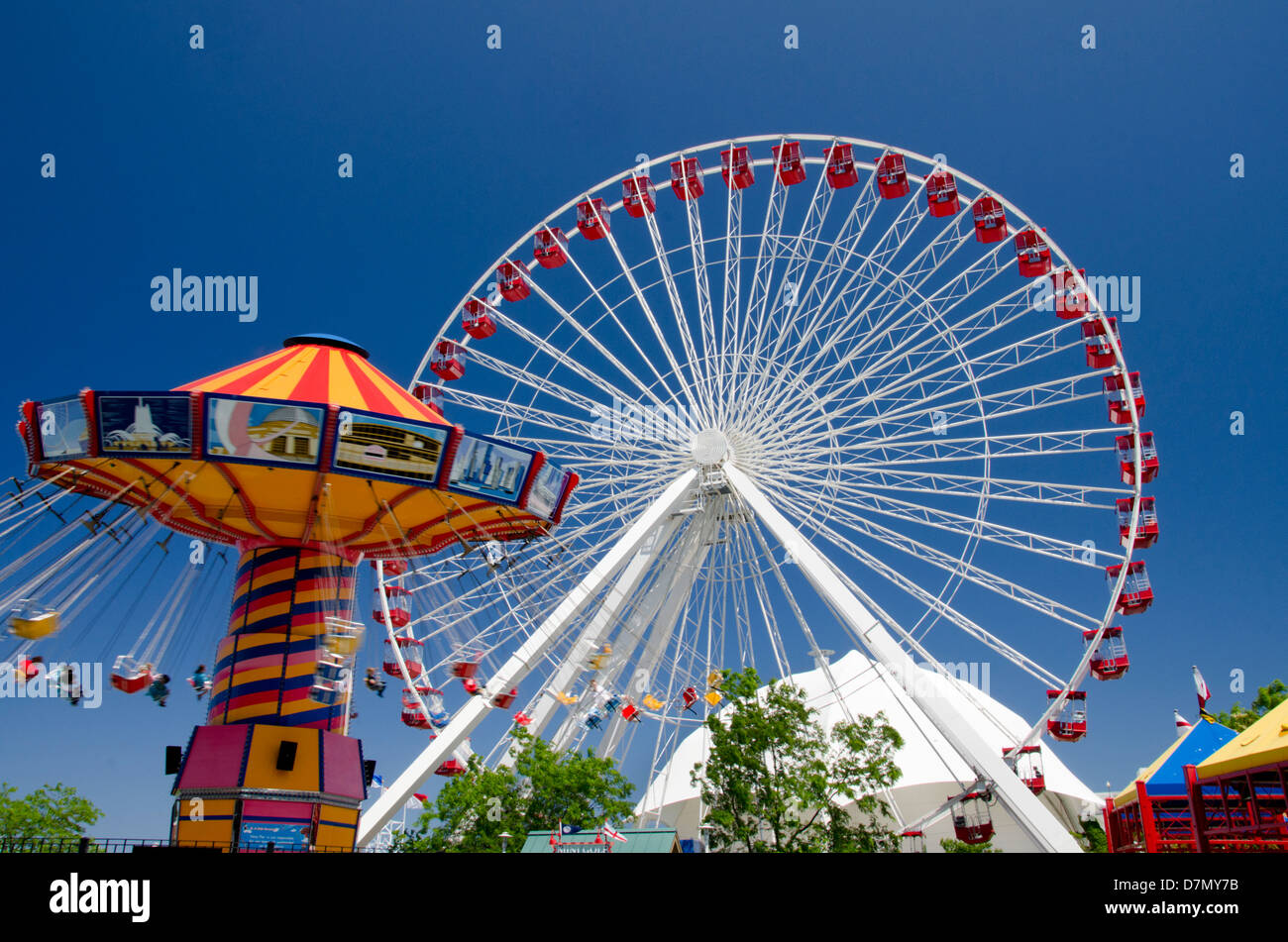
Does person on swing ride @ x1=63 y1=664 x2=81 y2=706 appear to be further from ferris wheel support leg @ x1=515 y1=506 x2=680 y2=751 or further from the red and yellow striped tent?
ferris wheel support leg @ x1=515 y1=506 x2=680 y2=751

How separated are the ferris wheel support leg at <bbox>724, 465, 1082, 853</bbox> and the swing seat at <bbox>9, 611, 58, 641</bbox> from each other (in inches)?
584

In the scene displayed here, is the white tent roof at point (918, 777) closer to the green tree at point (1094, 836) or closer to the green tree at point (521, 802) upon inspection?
the green tree at point (1094, 836)

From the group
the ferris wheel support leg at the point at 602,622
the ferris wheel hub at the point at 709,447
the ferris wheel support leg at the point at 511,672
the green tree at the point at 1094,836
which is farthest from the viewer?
the green tree at the point at 1094,836

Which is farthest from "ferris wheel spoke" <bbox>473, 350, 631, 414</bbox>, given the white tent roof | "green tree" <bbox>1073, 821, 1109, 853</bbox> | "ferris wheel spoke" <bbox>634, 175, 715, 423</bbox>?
"green tree" <bbox>1073, 821, 1109, 853</bbox>

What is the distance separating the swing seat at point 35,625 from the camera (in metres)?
14.8

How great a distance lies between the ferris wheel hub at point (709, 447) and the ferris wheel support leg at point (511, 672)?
184 centimetres

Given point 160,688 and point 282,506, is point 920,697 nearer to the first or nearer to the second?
point 282,506

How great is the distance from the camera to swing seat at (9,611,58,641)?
14.8 m

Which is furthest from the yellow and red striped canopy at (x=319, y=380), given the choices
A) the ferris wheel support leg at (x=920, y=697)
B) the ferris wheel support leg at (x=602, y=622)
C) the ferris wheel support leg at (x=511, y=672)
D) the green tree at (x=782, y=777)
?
the green tree at (x=782, y=777)

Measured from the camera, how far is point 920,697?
20.6 m

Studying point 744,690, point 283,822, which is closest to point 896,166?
point 744,690

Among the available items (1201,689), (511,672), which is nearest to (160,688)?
(511,672)

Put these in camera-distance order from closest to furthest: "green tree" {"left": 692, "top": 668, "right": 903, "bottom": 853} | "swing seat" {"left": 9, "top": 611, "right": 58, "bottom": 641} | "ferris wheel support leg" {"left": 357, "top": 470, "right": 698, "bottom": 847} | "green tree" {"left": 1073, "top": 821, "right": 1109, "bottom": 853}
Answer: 1. "swing seat" {"left": 9, "top": 611, "right": 58, "bottom": 641}
2. "ferris wheel support leg" {"left": 357, "top": 470, "right": 698, "bottom": 847}
3. "green tree" {"left": 692, "top": 668, "right": 903, "bottom": 853}
4. "green tree" {"left": 1073, "top": 821, "right": 1109, "bottom": 853}

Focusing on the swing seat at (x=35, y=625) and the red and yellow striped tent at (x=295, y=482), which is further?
the red and yellow striped tent at (x=295, y=482)
